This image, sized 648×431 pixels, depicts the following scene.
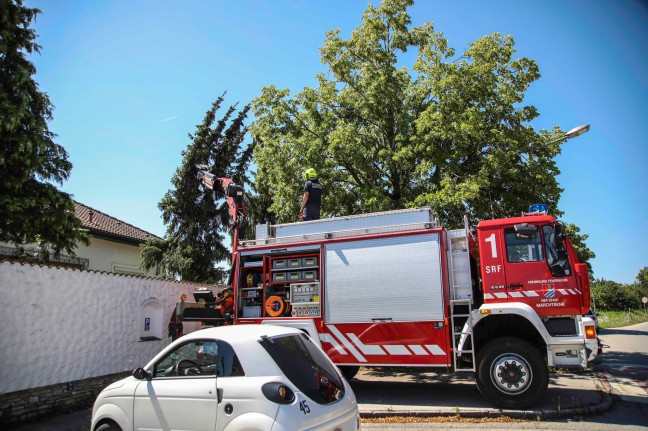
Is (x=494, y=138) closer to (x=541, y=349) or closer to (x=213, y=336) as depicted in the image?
(x=541, y=349)

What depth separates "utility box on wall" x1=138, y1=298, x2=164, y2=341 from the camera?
1077 cm

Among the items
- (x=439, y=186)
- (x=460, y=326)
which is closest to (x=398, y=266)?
(x=460, y=326)

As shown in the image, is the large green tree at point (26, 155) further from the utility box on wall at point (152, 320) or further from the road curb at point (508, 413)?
the road curb at point (508, 413)

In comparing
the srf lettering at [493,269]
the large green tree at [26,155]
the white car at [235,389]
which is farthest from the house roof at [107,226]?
the srf lettering at [493,269]

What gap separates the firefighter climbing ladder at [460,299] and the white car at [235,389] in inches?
156

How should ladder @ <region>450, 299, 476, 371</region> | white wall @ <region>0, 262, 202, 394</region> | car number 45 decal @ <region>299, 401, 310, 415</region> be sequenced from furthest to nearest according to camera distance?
ladder @ <region>450, 299, 476, 371</region>, white wall @ <region>0, 262, 202, 394</region>, car number 45 decal @ <region>299, 401, 310, 415</region>

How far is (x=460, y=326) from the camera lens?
324 inches

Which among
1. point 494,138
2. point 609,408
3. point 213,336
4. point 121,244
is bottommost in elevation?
point 609,408

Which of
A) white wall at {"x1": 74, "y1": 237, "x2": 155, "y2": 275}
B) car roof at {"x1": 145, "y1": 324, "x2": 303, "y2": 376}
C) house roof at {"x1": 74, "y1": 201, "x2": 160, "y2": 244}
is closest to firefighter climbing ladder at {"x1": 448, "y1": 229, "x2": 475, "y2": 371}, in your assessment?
car roof at {"x1": 145, "y1": 324, "x2": 303, "y2": 376}

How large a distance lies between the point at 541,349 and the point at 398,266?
3.17m

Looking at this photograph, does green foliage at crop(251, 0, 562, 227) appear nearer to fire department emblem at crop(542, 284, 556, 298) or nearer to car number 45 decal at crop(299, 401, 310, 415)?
fire department emblem at crop(542, 284, 556, 298)

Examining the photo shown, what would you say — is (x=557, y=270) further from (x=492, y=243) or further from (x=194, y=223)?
(x=194, y=223)

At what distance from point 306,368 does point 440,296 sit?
14.7ft

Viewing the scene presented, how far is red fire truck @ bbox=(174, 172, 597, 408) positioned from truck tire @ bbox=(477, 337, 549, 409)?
2 centimetres
